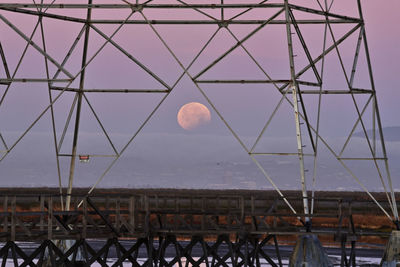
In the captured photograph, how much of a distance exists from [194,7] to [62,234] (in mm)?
11967

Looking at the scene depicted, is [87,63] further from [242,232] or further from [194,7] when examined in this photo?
[242,232]

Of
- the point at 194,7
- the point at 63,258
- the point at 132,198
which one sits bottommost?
the point at 63,258

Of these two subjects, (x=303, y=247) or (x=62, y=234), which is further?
(x=303, y=247)

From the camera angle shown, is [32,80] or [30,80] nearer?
[32,80]

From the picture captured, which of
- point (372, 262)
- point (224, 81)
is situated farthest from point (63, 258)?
point (372, 262)

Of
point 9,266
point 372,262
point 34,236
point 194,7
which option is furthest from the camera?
point 372,262

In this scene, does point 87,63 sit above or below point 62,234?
above

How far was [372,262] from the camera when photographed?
54.4m

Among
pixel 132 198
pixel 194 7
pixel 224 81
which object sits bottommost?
pixel 132 198

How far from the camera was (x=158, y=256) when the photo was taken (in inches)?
1419

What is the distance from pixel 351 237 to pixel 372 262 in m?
19.9

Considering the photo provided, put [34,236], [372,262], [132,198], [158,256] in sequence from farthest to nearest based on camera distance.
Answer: [372,262], [158,256], [132,198], [34,236]

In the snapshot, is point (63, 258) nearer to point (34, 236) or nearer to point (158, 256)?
point (34, 236)

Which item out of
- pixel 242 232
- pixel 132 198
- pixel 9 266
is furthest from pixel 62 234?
pixel 9 266
